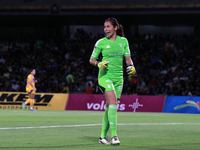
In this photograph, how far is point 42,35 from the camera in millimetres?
40000

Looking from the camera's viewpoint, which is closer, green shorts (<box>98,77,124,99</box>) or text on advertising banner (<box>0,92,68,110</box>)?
green shorts (<box>98,77,124,99</box>)

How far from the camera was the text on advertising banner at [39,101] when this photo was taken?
84.7 feet

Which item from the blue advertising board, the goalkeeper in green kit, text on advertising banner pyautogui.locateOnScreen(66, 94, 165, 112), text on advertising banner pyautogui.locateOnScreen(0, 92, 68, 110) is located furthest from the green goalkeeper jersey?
text on advertising banner pyautogui.locateOnScreen(0, 92, 68, 110)

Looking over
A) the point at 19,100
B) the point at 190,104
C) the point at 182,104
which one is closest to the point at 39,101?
the point at 19,100

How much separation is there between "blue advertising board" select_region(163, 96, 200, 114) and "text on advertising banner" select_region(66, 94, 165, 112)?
0.41 metres

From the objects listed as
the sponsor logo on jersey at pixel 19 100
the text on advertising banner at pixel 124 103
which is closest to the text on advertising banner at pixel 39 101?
the sponsor logo on jersey at pixel 19 100

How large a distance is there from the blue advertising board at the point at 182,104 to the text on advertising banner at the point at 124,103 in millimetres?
413

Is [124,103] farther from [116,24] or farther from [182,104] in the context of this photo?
[116,24]

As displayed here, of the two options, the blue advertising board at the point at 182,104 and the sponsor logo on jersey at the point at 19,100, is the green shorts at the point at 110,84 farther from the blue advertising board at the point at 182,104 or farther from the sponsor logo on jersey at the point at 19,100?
the sponsor logo on jersey at the point at 19,100

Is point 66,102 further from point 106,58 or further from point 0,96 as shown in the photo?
point 106,58

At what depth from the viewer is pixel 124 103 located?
81.9 feet

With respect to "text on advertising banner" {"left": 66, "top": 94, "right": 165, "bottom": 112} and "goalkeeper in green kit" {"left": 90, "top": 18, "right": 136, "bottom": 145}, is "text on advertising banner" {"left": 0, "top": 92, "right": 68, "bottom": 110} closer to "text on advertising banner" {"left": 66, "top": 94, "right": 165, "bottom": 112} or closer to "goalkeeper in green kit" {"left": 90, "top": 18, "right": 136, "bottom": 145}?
"text on advertising banner" {"left": 66, "top": 94, "right": 165, "bottom": 112}

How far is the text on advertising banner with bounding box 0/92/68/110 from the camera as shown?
84.7ft

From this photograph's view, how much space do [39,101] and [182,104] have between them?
28.7 ft
